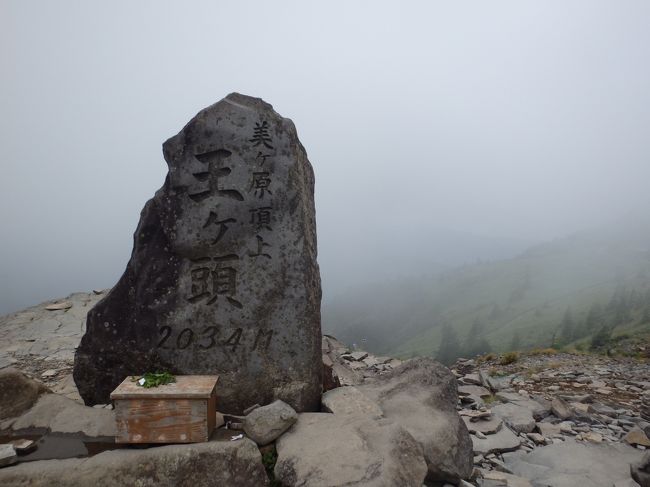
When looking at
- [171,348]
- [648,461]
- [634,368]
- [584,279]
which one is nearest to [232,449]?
[171,348]

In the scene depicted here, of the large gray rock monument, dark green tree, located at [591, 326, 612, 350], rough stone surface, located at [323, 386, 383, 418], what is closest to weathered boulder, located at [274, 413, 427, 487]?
rough stone surface, located at [323, 386, 383, 418]

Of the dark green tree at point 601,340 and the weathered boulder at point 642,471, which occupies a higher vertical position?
the weathered boulder at point 642,471

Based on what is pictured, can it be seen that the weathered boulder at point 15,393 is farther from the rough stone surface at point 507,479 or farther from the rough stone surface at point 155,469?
the rough stone surface at point 507,479

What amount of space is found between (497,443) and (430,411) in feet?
6.76

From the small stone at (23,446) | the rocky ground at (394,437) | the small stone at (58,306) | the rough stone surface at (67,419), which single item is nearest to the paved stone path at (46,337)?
the small stone at (58,306)

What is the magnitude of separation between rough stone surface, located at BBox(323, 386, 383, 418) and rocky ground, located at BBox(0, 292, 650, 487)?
0.6 inches

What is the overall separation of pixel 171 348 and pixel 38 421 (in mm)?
1921

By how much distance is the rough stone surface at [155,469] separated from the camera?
4.25 meters

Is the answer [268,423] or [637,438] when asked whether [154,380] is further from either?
[637,438]

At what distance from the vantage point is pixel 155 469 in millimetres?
4352

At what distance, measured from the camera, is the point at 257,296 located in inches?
229

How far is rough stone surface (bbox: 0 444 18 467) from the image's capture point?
4500 mm

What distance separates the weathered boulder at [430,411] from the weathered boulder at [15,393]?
5000 mm

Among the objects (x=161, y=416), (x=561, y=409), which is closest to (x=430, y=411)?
(x=161, y=416)
